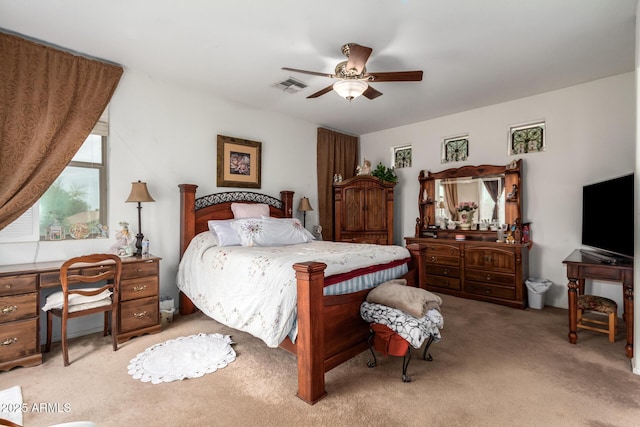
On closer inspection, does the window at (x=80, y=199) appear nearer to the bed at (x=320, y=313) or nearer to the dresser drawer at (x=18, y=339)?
the dresser drawer at (x=18, y=339)

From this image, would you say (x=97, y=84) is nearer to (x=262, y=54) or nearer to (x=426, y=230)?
(x=262, y=54)

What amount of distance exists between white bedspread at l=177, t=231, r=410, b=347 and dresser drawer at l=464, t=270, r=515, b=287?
6.01 feet

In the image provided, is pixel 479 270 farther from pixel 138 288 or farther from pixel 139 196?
pixel 139 196

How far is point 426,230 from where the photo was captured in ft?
17.2

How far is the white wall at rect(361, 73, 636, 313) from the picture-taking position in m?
3.70

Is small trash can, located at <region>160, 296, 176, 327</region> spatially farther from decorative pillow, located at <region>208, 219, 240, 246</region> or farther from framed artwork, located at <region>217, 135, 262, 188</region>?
framed artwork, located at <region>217, 135, 262, 188</region>

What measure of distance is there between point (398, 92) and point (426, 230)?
2307 millimetres

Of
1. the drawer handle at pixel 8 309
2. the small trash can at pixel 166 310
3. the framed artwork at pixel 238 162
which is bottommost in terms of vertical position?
the small trash can at pixel 166 310

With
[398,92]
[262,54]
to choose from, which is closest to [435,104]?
[398,92]

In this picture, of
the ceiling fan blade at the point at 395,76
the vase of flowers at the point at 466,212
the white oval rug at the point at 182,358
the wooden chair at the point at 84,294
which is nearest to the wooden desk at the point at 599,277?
the vase of flowers at the point at 466,212

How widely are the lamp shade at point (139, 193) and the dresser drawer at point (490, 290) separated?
167 inches

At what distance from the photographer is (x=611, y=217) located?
3.00 meters

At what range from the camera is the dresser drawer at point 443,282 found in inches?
182

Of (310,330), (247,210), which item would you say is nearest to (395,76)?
(310,330)
